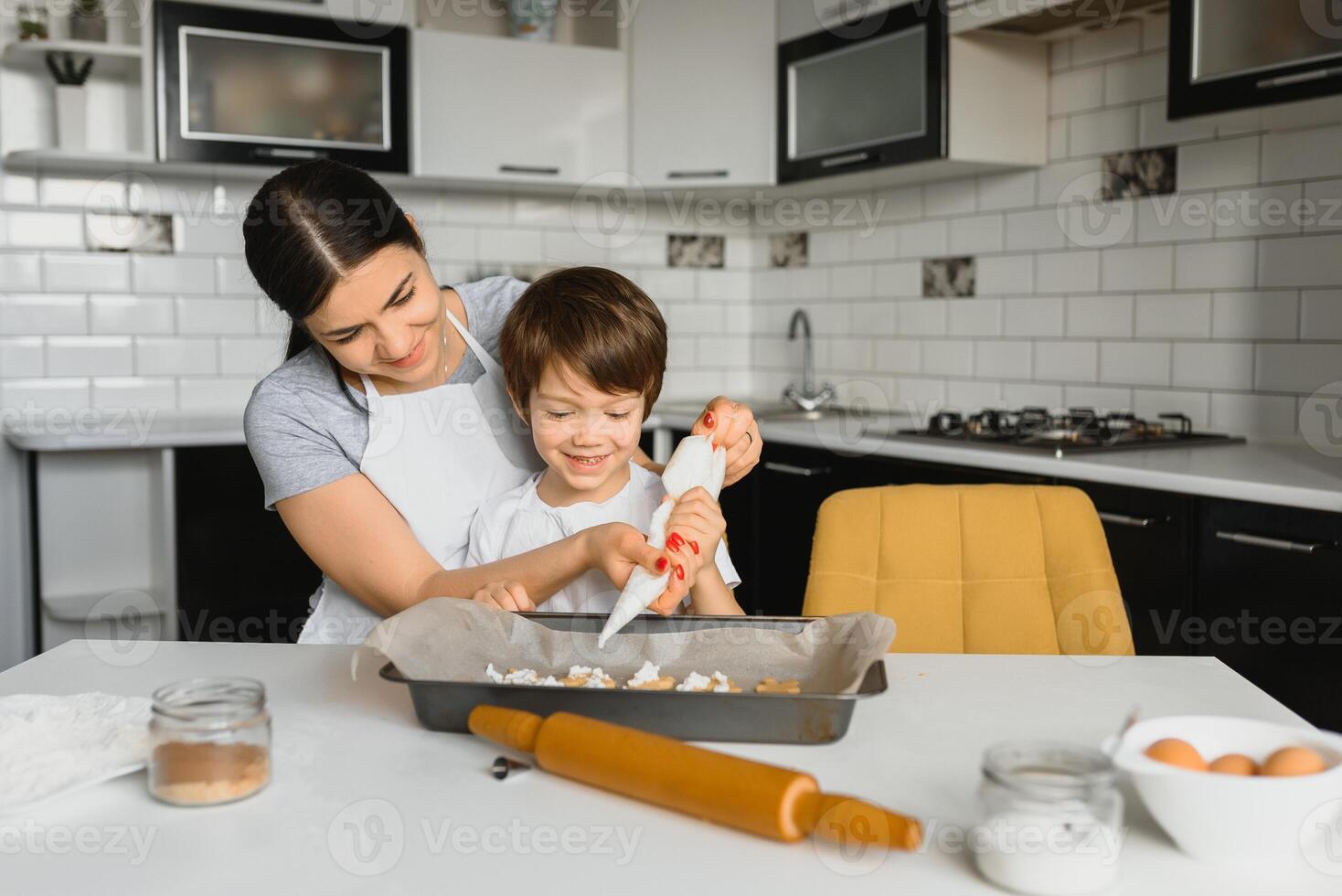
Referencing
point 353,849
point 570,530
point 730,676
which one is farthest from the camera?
point 570,530

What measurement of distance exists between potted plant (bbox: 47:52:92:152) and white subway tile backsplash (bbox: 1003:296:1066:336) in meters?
2.53

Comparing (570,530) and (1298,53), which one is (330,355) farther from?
(1298,53)

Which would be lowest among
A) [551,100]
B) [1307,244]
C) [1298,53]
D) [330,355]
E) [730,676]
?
[730,676]

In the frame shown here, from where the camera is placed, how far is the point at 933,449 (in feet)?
8.73

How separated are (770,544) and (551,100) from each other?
1519 mm

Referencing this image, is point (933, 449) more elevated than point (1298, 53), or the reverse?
point (1298, 53)

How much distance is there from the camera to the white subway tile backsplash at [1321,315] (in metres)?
2.50

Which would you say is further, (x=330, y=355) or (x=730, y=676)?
(x=330, y=355)

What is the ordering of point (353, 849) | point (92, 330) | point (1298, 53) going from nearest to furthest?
1. point (353, 849)
2. point (1298, 53)
3. point (92, 330)

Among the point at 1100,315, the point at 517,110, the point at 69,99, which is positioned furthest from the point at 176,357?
the point at 1100,315

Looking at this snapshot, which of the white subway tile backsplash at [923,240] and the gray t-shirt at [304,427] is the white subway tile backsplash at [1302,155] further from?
the gray t-shirt at [304,427]

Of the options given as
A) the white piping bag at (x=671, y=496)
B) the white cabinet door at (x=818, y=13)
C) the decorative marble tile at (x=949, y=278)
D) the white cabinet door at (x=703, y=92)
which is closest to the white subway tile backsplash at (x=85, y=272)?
the white cabinet door at (x=703, y=92)

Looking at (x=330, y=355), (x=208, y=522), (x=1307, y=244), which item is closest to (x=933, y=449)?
(x=1307, y=244)

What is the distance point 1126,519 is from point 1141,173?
41.1 inches
